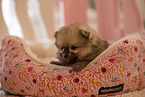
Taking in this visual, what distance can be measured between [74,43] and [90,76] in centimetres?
34

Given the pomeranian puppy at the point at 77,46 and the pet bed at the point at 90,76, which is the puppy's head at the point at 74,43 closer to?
the pomeranian puppy at the point at 77,46

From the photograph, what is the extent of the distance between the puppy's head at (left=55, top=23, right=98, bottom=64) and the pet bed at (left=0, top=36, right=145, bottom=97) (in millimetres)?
170

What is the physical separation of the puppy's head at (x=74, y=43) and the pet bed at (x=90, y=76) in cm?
17

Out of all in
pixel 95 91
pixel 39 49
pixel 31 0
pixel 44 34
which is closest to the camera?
pixel 95 91

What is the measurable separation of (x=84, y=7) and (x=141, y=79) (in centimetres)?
220

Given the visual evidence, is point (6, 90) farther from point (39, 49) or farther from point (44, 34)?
point (44, 34)

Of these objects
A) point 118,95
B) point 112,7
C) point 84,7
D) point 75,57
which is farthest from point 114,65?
point 112,7

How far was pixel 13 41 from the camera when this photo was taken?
127 cm

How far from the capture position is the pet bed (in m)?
1.04

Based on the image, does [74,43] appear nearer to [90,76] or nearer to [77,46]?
[77,46]

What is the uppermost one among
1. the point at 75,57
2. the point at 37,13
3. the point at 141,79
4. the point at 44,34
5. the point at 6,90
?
the point at 37,13

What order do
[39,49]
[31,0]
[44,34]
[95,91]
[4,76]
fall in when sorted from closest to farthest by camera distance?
1. [95,91]
2. [4,76]
3. [39,49]
4. [31,0]
5. [44,34]

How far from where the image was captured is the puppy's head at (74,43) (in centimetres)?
126

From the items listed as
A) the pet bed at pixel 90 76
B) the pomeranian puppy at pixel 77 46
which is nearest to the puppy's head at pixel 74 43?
the pomeranian puppy at pixel 77 46
